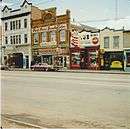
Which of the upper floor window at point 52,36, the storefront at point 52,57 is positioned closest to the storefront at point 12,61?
the storefront at point 52,57

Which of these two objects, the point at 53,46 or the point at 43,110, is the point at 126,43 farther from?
the point at 43,110

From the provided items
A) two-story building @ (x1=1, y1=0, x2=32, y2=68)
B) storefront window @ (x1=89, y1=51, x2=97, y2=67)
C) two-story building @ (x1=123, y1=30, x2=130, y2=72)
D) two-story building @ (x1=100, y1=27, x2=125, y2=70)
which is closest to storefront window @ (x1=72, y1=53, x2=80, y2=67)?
storefront window @ (x1=89, y1=51, x2=97, y2=67)

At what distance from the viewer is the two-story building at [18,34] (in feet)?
171

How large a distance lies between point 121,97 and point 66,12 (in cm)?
3297

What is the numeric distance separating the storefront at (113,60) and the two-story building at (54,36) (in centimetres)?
526

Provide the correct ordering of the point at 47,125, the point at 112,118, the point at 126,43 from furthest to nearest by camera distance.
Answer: the point at 126,43, the point at 112,118, the point at 47,125

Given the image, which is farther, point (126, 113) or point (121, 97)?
point (121, 97)

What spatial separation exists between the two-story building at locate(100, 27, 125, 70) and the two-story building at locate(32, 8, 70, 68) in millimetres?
4851

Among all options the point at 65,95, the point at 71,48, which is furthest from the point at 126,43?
the point at 65,95

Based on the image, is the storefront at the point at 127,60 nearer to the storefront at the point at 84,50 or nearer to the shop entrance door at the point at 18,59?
the storefront at the point at 84,50

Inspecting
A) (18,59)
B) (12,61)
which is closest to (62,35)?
(18,59)

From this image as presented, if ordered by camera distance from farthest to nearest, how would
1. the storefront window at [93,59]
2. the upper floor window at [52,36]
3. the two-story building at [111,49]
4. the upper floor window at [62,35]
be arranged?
1. the upper floor window at [62,35]
2. the upper floor window at [52,36]
3. the storefront window at [93,59]
4. the two-story building at [111,49]

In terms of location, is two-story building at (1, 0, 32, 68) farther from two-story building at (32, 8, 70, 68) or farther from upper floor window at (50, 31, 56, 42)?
upper floor window at (50, 31, 56, 42)

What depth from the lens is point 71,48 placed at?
152 feet
